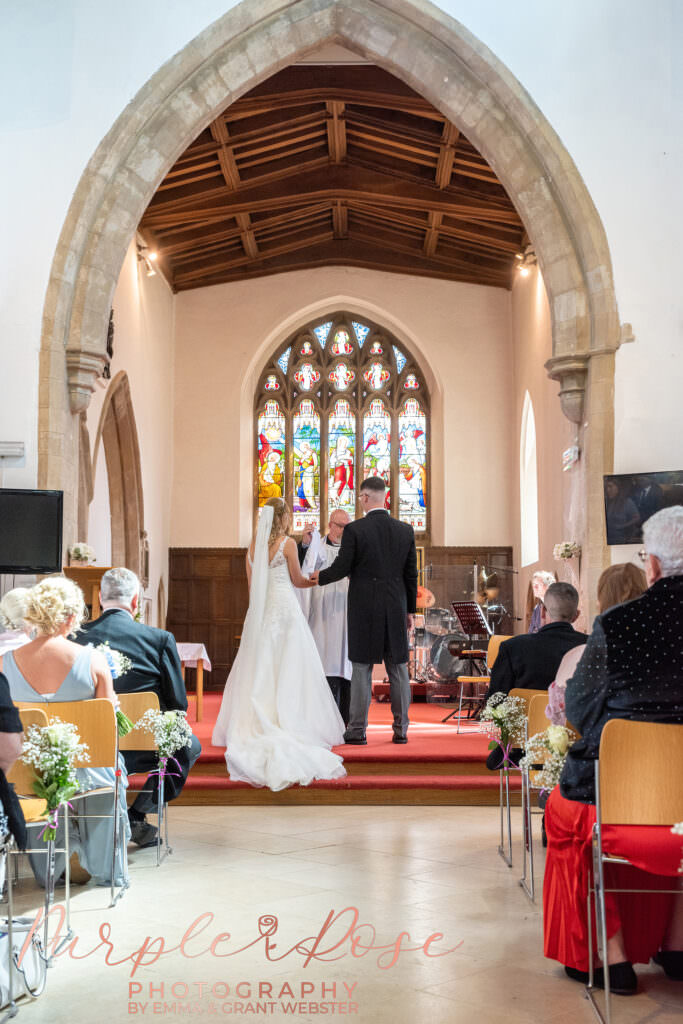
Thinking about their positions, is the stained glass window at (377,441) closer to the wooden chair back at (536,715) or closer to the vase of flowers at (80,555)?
the vase of flowers at (80,555)

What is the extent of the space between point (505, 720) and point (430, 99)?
571 centimetres

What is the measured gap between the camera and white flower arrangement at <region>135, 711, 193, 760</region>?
14.2 ft

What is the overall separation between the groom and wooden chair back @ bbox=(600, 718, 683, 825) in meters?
3.88

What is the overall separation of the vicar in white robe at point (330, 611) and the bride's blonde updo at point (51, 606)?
351 cm

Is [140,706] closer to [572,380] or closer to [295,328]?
[572,380]

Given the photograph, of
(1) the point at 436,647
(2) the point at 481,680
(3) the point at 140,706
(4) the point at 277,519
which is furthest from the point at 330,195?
(3) the point at 140,706

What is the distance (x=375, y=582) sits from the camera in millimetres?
6652

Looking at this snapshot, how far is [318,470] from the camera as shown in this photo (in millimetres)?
16109

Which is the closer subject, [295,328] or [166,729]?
[166,729]

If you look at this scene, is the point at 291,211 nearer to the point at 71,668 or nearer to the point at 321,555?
the point at 321,555

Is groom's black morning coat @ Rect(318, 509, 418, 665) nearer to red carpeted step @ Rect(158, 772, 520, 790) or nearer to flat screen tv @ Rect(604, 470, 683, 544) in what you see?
red carpeted step @ Rect(158, 772, 520, 790)

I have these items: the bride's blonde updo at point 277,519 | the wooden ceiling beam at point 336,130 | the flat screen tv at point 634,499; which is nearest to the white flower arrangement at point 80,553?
the bride's blonde updo at point 277,519

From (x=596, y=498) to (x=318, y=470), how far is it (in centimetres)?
883

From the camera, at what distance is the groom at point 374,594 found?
259 inches
